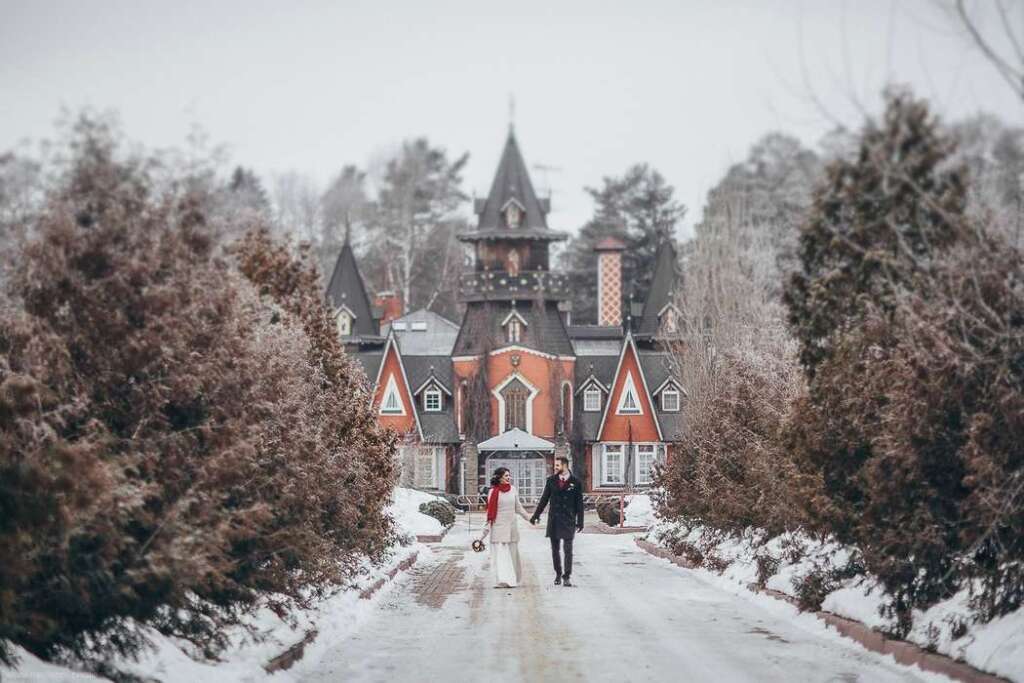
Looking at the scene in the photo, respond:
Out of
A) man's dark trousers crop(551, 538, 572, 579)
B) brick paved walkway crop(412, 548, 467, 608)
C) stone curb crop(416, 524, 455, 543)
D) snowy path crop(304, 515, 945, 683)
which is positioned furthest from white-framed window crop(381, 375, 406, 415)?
man's dark trousers crop(551, 538, 572, 579)

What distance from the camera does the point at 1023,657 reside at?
36.5 feet

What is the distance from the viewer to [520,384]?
2714 inches

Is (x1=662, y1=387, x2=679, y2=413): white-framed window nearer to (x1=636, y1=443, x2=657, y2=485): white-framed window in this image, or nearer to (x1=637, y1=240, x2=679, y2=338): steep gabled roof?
(x1=636, y1=443, x2=657, y2=485): white-framed window

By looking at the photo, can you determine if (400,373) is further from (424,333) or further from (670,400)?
(670,400)

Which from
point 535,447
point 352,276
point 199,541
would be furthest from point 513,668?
point 352,276

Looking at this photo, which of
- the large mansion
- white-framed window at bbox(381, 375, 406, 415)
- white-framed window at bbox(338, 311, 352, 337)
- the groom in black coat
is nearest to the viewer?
the groom in black coat

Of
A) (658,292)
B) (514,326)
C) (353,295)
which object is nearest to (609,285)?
(658,292)

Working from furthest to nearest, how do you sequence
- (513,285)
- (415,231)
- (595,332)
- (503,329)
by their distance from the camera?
(415,231), (595,332), (503,329), (513,285)

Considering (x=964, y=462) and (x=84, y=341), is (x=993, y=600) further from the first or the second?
(x=84, y=341)

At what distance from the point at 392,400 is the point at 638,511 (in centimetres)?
2267

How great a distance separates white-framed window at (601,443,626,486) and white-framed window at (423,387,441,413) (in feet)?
26.2

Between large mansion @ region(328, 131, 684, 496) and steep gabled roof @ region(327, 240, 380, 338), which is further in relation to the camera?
steep gabled roof @ region(327, 240, 380, 338)

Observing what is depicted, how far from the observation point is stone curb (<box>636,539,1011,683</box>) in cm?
1154

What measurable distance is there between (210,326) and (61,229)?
57.7 inches
